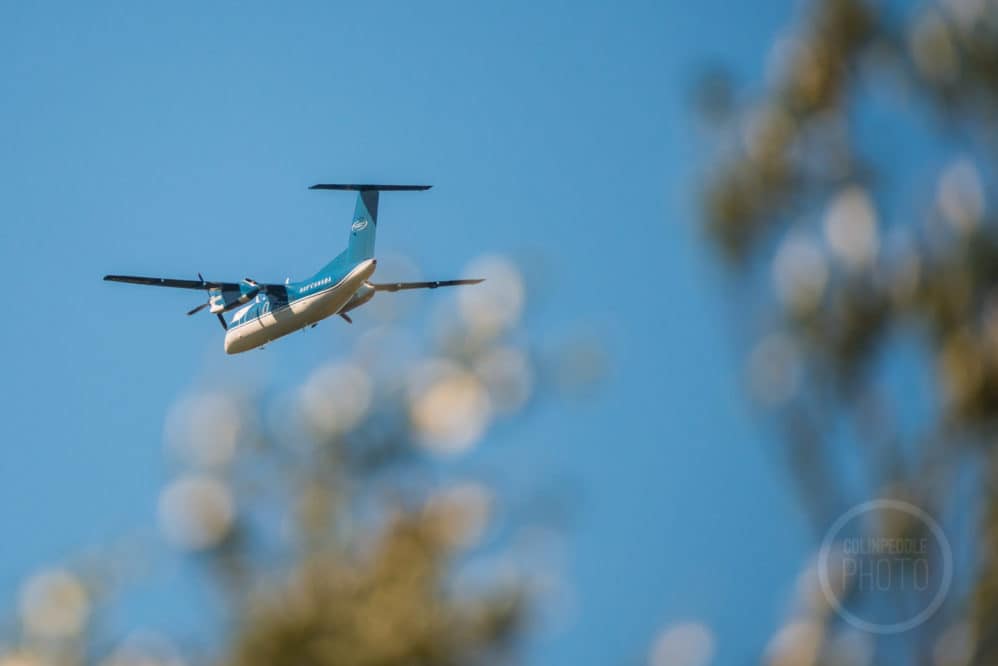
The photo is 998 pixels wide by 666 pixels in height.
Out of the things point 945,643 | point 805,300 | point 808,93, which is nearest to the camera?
point 945,643

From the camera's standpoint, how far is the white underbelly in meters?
32.0

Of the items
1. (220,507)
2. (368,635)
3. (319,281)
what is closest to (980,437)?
(368,635)

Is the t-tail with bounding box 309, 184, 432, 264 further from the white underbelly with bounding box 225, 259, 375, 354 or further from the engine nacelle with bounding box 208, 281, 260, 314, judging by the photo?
the engine nacelle with bounding box 208, 281, 260, 314

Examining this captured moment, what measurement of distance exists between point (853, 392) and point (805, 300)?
2.70 ft

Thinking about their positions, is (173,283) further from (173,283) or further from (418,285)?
(418,285)

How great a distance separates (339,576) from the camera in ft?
22.8

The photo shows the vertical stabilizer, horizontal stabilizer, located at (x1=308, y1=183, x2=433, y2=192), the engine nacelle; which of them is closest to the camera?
horizontal stabilizer, located at (x1=308, y1=183, x2=433, y2=192)

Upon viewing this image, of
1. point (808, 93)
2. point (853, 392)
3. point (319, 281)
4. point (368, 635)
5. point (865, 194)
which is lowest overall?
point (368, 635)

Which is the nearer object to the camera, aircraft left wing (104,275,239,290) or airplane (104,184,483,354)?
airplane (104,184,483,354)

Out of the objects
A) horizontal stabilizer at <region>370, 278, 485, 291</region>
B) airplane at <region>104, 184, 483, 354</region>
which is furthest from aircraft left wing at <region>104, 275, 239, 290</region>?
horizontal stabilizer at <region>370, 278, 485, 291</region>

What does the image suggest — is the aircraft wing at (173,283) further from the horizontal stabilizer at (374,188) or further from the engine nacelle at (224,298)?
the horizontal stabilizer at (374,188)

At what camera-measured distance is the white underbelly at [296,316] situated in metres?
32.0

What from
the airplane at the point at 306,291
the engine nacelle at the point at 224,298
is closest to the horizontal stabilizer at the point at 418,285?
the airplane at the point at 306,291

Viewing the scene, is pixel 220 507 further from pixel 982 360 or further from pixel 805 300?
pixel 982 360
